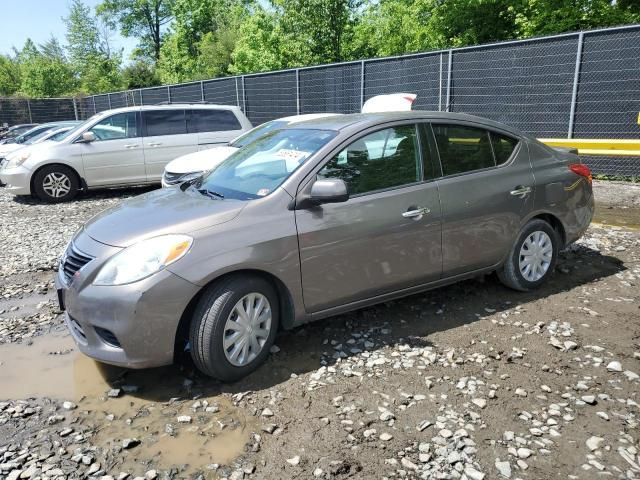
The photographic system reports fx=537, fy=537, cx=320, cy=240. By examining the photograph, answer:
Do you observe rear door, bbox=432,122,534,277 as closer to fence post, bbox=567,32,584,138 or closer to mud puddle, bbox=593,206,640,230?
mud puddle, bbox=593,206,640,230

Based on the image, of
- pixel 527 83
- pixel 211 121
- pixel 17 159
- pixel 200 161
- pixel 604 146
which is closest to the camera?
pixel 200 161

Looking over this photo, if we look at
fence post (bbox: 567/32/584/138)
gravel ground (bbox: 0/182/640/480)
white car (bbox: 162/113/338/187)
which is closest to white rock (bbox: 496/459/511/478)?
gravel ground (bbox: 0/182/640/480)

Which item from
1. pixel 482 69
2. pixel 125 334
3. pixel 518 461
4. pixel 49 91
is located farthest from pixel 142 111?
pixel 49 91

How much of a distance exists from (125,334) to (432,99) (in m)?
10.9

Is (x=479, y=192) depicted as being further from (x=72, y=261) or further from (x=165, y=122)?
(x=165, y=122)

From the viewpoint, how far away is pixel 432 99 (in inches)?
497

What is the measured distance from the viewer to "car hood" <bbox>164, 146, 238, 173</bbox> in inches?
340

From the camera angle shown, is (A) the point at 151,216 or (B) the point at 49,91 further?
(B) the point at 49,91

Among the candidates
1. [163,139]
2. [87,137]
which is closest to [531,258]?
[163,139]

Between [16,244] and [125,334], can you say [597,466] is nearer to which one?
[125,334]

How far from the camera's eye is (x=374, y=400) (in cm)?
333

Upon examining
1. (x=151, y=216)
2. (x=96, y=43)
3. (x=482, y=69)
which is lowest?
(x=151, y=216)

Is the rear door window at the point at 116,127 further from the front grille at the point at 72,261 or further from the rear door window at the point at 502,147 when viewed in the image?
the rear door window at the point at 502,147

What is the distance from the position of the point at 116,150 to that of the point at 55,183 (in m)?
1.33
